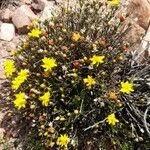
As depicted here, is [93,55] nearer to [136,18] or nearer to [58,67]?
[58,67]

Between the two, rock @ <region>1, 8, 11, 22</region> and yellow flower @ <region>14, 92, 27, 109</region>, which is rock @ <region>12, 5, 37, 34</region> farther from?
yellow flower @ <region>14, 92, 27, 109</region>

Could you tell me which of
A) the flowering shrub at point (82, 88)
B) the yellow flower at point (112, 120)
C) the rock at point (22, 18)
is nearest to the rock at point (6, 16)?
the rock at point (22, 18)

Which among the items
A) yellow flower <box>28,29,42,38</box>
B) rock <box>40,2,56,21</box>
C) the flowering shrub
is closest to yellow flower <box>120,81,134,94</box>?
the flowering shrub

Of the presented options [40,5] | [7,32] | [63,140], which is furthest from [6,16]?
[63,140]

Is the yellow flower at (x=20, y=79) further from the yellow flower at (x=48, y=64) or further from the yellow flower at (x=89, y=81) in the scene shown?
the yellow flower at (x=89, y=81)

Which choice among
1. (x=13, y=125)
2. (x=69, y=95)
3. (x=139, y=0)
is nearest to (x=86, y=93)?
(x=69, y=95)
